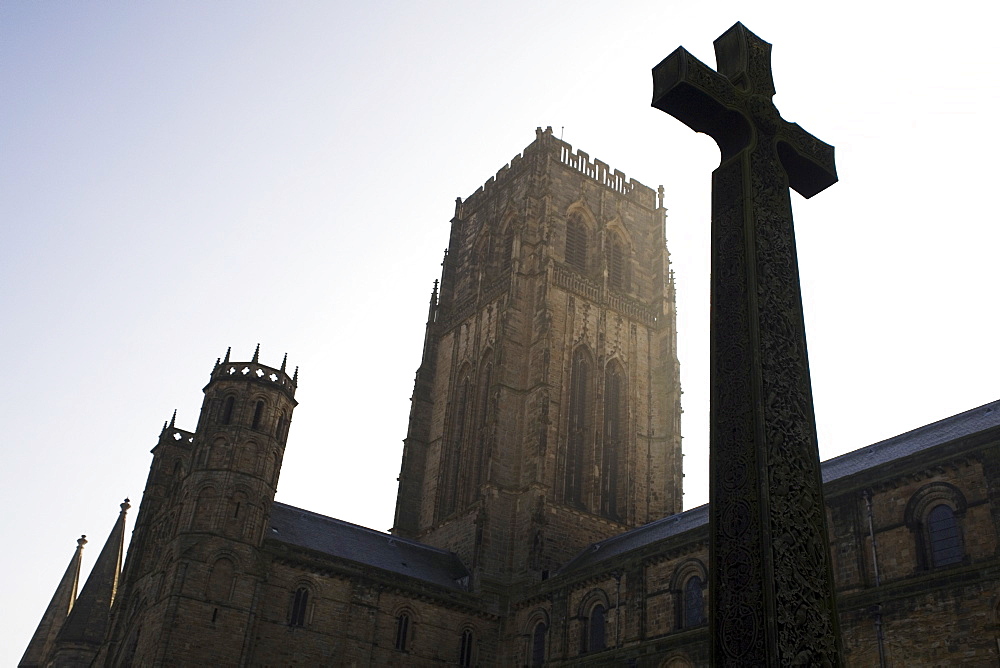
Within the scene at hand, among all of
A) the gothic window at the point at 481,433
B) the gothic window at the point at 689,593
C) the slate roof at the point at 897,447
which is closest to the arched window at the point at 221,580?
the gothic window at the point at 481,433

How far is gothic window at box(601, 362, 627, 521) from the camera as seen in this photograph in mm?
45875

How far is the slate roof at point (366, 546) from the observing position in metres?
38.3

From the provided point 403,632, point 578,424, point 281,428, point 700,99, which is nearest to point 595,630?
point 403,632

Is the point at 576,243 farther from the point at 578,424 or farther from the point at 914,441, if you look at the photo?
the point at 914,441

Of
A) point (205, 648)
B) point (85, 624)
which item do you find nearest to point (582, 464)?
point (205, 648)

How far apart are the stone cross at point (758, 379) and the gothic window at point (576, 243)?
1732 inches

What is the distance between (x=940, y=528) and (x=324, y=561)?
2210 cm

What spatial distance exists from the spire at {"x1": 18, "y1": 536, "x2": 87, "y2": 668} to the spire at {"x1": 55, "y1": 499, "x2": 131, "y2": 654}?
3379mm

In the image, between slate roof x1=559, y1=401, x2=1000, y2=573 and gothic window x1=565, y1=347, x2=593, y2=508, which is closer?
slate roof x1=559, y1=401, x2=1000, y2=573

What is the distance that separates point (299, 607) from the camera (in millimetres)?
34531

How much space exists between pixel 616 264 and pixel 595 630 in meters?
25.2

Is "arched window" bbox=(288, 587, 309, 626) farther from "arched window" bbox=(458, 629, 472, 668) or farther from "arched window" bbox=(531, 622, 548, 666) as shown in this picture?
"arched window" bbox=(531, 622, 548, 666)

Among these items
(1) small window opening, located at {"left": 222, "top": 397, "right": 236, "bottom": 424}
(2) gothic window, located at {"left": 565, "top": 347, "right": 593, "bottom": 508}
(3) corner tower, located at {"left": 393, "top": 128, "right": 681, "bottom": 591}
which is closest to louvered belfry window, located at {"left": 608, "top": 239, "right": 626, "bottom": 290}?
(3) corner tower, located at {"left": 393, "top": 128, "right": 681, "bottom": 591}

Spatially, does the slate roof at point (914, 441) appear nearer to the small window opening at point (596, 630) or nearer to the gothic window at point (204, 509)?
the small window opening at point (596, 630)
